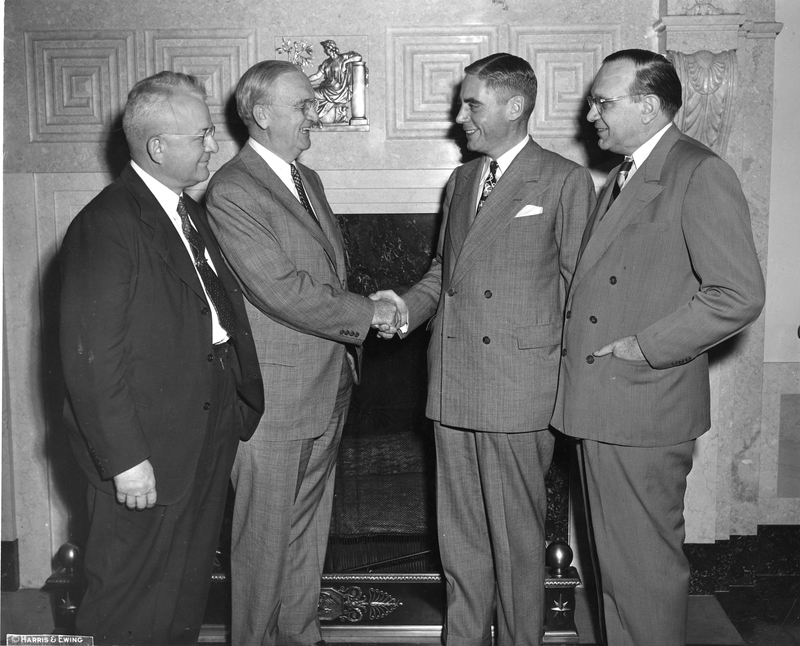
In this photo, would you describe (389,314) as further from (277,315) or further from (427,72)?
(427,72)

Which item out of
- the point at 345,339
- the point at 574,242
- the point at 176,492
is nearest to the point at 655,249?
the point at 574,242

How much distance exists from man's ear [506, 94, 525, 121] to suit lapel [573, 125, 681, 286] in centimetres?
47

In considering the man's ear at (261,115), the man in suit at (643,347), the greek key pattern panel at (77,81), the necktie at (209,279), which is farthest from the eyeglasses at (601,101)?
the greek key pattern panel at (77,81)

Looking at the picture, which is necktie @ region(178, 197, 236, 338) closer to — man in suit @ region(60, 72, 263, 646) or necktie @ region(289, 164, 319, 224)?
man in suit @ region(60, 72, 263, 646)

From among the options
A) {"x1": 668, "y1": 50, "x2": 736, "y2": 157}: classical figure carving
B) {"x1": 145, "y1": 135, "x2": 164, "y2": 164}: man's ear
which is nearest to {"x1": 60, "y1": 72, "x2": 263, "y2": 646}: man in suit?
{"x1": 145, "y1": 135, "x2": 164, "y2": 164}: man's ear

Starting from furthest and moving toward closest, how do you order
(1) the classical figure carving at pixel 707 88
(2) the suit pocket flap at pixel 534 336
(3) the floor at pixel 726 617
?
(3) the floor at pixel 726 617 < (1) the classical figure carving at pixel 707 88 < (2) the suit pocket flap at pixel 534 336

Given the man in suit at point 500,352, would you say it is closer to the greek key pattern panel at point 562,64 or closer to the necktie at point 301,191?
the necktie at point 301,191

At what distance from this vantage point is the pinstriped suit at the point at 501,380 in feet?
8.43

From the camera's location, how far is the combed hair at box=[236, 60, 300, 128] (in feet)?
8.55

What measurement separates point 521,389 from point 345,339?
59 cm

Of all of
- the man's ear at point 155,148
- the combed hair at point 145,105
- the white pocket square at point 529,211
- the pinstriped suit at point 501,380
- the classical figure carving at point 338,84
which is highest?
the classical figure carving at point 338,84

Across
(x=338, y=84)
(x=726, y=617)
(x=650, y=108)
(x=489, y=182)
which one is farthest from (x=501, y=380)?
(x=726, y=617)

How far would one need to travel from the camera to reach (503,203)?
8.48 feet

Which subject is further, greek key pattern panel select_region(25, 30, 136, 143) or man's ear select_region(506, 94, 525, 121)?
greek key pattern panel select_region(25, 30, 136, 143)
